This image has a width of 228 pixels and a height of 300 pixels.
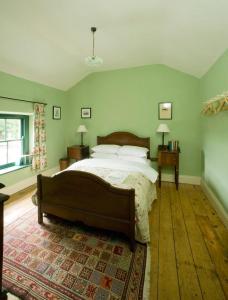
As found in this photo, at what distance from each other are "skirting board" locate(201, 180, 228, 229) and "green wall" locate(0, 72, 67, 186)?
3458mm

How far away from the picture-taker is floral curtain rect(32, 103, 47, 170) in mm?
3781

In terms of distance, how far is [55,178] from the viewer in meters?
2.24

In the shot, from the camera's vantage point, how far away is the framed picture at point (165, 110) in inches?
160

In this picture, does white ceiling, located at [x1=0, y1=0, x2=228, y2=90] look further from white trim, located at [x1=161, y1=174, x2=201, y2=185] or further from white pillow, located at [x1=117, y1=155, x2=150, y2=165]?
white trim, located at [x1=161, y1=174, x2=201, y2=185]

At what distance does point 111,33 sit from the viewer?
108 inches

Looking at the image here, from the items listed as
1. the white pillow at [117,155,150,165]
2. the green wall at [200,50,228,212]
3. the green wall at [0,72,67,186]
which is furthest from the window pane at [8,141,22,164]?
the green wall at [200,50,228,212]

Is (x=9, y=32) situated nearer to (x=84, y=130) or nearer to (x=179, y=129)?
(x=84, y=130)

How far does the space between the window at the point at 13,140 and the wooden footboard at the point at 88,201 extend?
1623mm

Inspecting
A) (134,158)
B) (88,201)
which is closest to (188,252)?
(88,201)

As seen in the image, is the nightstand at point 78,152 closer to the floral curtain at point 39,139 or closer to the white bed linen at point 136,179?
the floral curtain at point 39,139

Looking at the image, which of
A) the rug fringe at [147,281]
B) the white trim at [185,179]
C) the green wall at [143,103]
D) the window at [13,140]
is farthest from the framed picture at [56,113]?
the rug fringe at [147,281]

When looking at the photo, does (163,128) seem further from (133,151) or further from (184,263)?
(184,263)

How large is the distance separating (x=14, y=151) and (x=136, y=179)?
8.61 feet

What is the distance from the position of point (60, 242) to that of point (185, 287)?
1.32 meters
